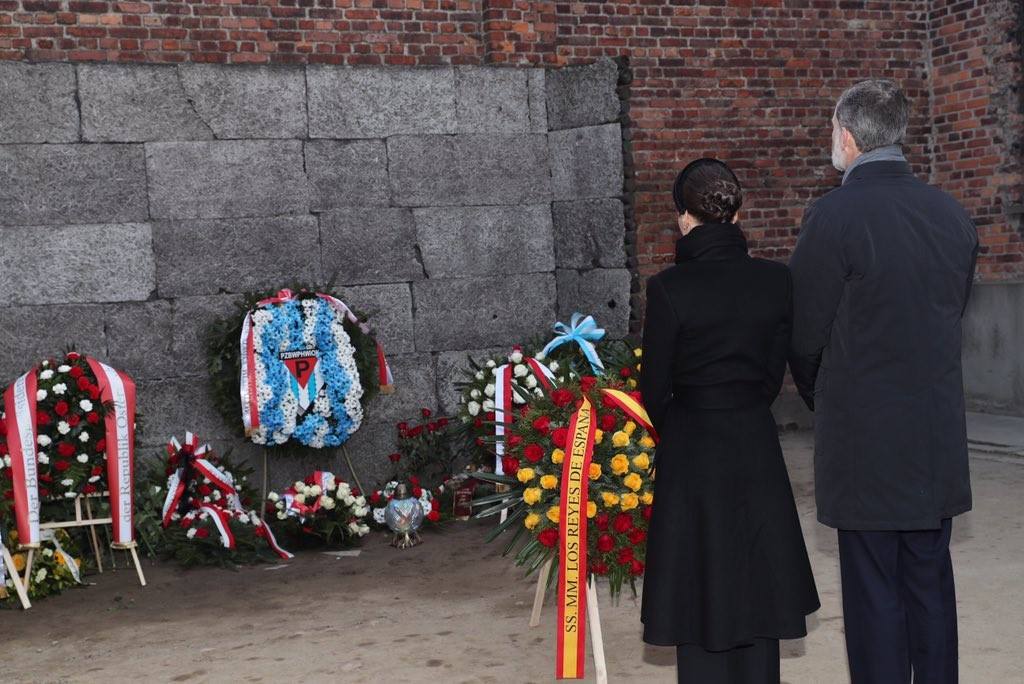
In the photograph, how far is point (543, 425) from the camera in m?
4.68

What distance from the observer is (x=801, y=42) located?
10.3 meters

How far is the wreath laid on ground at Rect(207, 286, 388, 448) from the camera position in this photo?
759 cm

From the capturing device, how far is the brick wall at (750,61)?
28.2 ft

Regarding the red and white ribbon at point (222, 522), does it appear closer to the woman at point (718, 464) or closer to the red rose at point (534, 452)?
the red rose at point (534, 452)

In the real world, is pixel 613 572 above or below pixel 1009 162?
below

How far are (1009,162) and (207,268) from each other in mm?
6242

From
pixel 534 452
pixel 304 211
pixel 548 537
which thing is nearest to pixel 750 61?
pixel 304 211

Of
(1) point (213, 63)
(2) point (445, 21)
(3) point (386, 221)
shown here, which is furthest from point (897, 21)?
(1) point (213, 63)

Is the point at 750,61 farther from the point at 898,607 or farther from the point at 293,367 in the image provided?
the point at 898,607

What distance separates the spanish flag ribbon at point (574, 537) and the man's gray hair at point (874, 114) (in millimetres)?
1340

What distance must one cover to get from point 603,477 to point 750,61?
20.7ft

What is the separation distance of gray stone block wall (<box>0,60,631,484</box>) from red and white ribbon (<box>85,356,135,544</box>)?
3.13 feet

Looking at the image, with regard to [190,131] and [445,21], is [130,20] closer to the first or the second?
[190,131]

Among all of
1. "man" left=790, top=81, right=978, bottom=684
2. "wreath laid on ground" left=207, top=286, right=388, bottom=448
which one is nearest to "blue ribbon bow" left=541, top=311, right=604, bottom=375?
"wreath laid on ground" left=207, top=286, right=388, bottom=448
